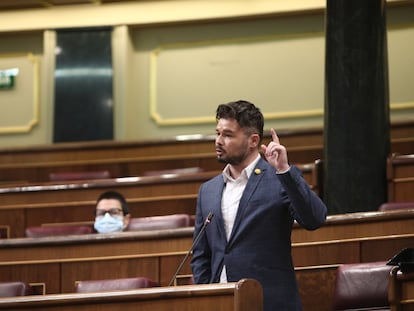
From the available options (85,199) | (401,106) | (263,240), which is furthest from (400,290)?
(401,106)

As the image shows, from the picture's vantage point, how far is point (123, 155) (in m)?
5.64

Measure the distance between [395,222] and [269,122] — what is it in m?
2.93

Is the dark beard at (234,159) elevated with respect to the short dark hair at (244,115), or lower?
lower

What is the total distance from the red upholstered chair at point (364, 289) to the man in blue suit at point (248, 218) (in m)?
0.49

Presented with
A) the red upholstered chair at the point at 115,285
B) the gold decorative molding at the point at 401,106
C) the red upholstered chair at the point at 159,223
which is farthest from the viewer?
the gold decorative molding at the point at 401,106

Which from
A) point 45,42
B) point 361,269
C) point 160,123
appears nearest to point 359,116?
point 361,269

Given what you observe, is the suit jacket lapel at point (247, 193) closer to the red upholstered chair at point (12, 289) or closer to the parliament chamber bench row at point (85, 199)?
the red upholstered chair at point (12, 289)

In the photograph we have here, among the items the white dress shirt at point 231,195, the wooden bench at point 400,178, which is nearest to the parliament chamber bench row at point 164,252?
the wooden bench at point 400,178

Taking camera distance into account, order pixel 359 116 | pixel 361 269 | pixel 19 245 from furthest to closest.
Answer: pixel 359 116 < pixel 19 245 < pixel 361 269

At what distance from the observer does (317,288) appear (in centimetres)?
310

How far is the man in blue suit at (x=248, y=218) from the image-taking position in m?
2.22

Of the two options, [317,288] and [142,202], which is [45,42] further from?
[317,288]

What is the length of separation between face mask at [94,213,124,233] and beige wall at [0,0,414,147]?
2.46 meters

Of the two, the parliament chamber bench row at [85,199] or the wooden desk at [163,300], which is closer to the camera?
the wooden desk at [163,300]
